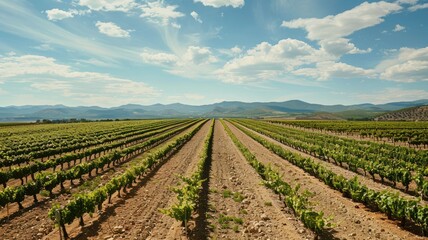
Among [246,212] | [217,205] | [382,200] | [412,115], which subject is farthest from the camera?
[412,115]

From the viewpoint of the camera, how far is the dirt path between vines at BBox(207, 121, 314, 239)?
1339 cm

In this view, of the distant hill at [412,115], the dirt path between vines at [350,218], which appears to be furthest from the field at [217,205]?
the distant hill at [412,115]

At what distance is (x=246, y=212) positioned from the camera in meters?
15.9

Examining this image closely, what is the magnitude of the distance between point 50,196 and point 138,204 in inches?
249

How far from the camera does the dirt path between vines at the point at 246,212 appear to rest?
43.9 feet

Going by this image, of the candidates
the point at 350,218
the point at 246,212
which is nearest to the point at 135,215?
the point at 246,212

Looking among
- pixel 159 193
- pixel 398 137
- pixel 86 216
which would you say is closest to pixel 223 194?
pixel 159 193

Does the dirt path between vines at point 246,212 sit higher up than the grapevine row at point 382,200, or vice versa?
the grapevine row at point 382,200

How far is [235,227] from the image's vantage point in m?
13.8

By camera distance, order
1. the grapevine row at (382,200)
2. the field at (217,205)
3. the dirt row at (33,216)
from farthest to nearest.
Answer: the dirt row at (33,216), the field at (217,205), the grapevine row at (382,200)

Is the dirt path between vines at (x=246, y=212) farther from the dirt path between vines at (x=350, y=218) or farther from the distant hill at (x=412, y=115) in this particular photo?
the distant hill at (x=412, y=115)

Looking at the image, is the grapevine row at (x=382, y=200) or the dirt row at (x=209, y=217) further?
the dirt row at (x=209, y=217)

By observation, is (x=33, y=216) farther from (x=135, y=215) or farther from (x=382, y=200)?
(x=382, y=200)

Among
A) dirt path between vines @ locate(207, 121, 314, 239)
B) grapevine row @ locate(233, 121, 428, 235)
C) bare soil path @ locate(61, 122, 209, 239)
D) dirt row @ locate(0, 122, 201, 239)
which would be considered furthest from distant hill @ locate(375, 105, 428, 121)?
dirt row @ locate(0, 122, 201, 239)
